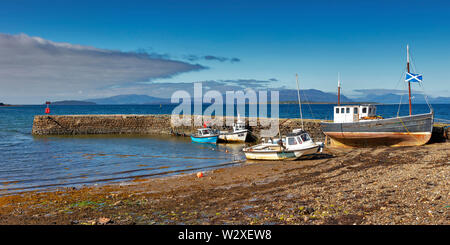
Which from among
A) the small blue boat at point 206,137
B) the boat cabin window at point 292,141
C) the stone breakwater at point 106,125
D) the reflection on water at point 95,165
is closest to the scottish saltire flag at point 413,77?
the boat cabin window at point 292,141

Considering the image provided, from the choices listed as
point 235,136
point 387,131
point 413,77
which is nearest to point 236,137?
point 235,136

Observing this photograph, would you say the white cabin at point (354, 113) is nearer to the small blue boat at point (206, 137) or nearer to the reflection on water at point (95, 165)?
the reflection on water at point (95, 165)

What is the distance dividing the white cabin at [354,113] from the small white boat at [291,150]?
849cm

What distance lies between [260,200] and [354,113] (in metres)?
23.1

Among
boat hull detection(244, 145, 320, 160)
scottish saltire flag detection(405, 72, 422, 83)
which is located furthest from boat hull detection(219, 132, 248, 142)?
scottish saltire flag detection(405, 72, 422, 83)

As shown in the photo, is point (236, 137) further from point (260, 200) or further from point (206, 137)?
point (260, 200)

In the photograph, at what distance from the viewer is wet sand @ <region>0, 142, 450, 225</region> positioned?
9.97 m

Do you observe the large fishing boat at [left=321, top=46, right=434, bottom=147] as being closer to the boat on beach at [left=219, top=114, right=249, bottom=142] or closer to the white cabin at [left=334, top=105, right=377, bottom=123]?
the white cabin at [left=334, top=105, right=377, bottom=123]

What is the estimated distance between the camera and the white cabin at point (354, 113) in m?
31.9

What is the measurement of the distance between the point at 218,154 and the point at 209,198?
18.4 m
